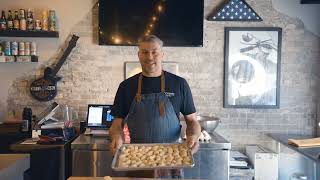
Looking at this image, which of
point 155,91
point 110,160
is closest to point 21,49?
point 110,160

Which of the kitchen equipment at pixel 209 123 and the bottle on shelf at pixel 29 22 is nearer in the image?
Result: the kitchen equipment at pixel 209 123

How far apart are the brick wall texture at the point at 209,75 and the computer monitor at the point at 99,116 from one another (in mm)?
285

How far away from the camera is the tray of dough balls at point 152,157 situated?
2.04 m

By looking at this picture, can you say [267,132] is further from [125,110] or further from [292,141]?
[125,110]

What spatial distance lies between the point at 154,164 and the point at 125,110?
2.26 feet

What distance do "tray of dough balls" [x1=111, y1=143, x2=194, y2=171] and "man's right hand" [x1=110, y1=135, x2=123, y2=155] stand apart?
30 mm

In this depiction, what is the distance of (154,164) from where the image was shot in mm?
2078

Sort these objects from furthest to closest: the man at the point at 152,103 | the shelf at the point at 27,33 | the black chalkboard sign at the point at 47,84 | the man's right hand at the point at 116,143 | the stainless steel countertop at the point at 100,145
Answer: the black chalkboard sign at the point at 47,84 < the shelf at the point at 27,33 < the stainless steel countertop at the point at 100,145 < the man at the point at 152,103 < the man's right hand at the point at 116,143

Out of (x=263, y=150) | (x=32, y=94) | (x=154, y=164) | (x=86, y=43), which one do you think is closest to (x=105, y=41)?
(x=86, y=43)

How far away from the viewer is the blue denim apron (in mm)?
2611

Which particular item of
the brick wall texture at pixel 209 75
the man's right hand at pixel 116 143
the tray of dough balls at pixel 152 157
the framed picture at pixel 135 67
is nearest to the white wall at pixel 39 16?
the brick wall texture at pixel 209 75

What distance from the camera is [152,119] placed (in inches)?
103

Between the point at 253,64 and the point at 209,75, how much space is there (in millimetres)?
471

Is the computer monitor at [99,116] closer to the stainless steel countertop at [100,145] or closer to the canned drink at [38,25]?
the stainless steel countertop at [100,145]
